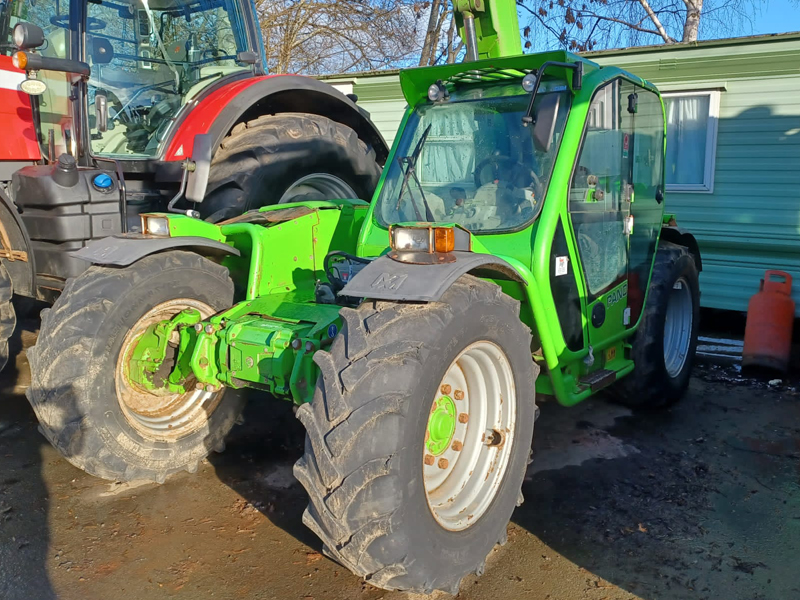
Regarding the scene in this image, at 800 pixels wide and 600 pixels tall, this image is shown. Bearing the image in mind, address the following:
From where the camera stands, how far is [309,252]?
3852 millimetres

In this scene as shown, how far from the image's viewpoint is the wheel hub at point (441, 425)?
9.21 feet

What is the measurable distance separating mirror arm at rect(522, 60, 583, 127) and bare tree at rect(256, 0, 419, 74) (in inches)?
545

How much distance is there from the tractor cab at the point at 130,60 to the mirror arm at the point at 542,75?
2.61 metres

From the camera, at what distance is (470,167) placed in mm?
3629

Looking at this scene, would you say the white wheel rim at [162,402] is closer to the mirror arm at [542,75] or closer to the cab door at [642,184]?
the mirror arm at [542,75]

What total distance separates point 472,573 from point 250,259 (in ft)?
6.12

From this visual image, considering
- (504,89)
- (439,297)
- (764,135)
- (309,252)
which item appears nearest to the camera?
(439,297)

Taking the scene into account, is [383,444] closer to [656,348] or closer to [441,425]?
[441,425]

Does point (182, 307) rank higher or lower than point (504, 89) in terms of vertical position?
lower

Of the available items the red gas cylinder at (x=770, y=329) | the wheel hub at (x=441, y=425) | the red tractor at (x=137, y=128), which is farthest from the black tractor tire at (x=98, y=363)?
the red gas cylinder at (x=770, y=329)

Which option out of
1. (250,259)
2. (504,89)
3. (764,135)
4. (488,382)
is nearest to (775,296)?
(764,135)

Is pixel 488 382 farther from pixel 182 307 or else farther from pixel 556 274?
pixel 182 307

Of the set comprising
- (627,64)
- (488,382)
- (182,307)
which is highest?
(627,64)

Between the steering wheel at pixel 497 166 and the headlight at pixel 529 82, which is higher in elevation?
the headlight at pixel 529 82
